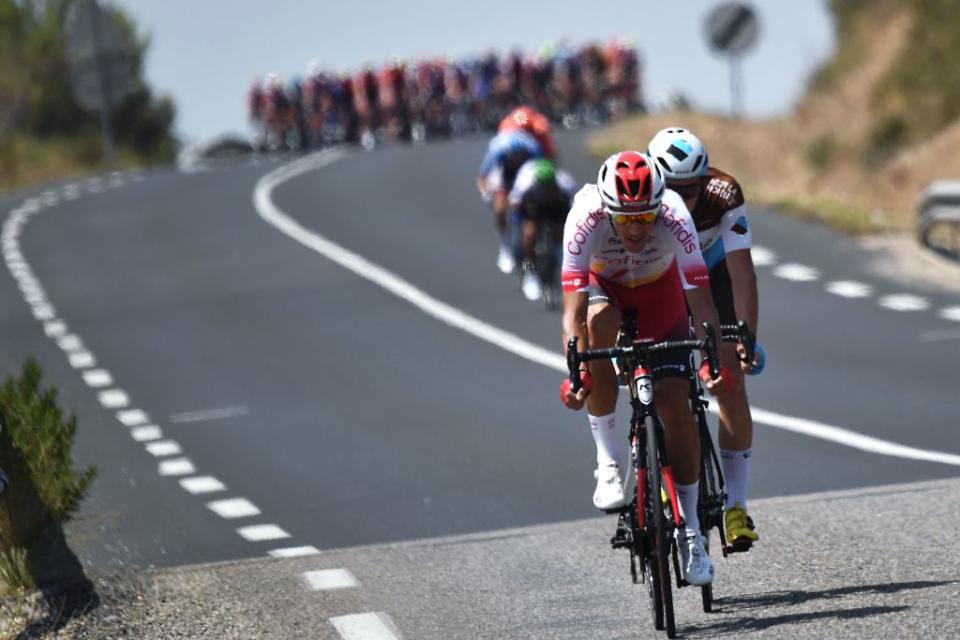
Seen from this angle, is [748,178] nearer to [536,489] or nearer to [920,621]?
[536,489]

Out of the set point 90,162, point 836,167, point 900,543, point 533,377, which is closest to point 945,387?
point 533,377

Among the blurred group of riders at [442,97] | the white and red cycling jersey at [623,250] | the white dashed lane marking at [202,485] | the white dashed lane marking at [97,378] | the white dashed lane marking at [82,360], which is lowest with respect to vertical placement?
the blurred group of riders at [442,97]

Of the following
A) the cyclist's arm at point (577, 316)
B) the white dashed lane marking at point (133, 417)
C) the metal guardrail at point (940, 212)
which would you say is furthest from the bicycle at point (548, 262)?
A: the cyclist's arm at point (577, 316)

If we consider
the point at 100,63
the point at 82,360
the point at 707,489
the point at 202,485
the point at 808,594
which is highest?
the point at 707,489

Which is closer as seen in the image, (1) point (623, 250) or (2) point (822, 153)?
(1) point (623, 250)

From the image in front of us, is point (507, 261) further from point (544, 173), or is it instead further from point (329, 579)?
point (329, 579)

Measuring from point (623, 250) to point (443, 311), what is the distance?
15.0 m

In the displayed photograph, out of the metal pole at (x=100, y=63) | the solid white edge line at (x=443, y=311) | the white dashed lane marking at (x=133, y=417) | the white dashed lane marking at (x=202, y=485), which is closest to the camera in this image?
the solid white edge line at (x=443, y=311)

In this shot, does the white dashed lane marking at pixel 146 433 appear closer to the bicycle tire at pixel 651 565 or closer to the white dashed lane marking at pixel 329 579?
the white dashed lane marking at pixel 329 579

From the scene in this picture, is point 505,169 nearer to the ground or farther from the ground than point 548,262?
farther from the ground

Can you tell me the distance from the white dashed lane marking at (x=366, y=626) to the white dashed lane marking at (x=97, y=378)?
37.4 feet

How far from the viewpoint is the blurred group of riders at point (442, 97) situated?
52719mm

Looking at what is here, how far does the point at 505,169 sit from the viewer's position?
2481 centimetres

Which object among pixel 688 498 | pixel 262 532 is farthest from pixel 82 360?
pixel 688 498
